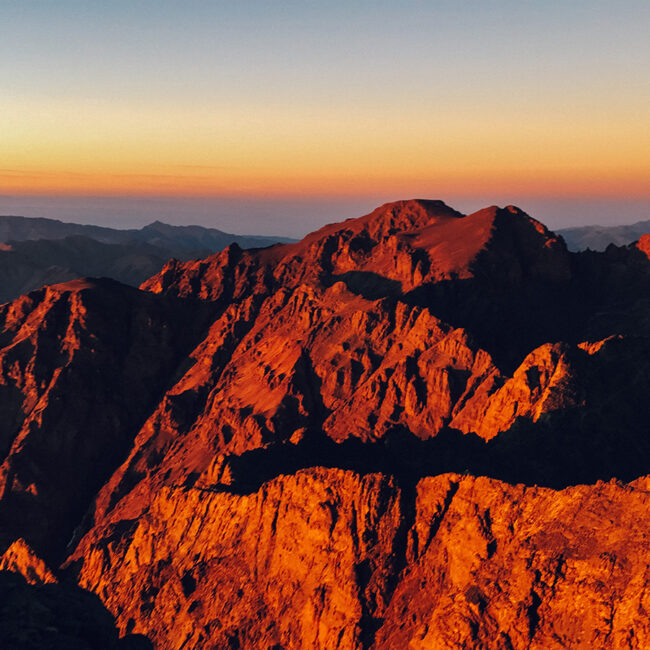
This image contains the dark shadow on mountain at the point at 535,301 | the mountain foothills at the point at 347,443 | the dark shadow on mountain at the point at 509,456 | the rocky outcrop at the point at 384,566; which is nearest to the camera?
the rocky outcrop at the point at 384,566

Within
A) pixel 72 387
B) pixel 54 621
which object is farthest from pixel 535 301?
pixel 54 621

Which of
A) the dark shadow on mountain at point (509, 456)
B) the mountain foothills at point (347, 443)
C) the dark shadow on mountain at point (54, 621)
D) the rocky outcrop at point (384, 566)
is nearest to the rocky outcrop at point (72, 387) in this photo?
the mountain foothills at point (347, 443)

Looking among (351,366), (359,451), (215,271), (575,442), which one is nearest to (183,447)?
(351,366)

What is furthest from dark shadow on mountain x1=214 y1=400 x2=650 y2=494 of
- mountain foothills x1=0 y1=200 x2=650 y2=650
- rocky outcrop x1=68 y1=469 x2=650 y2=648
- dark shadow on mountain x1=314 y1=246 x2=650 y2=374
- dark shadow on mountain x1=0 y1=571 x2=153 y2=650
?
dark shadow on mountain x1=314 y1=246 x2=650 y2=374

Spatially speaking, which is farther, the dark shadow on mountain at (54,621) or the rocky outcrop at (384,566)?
the dark shadow on mountain at (54,621)

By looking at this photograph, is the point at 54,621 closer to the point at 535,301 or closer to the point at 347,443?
the point at 347,443

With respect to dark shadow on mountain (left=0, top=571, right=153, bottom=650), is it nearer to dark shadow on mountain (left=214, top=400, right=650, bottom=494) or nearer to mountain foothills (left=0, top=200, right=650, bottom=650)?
mountain foothills (left=0, top=200, right=650, bottom=650)

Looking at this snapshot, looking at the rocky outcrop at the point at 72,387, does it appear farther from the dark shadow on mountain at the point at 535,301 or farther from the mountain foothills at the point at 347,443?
the dark shadow on mountain at the point at 535,301
